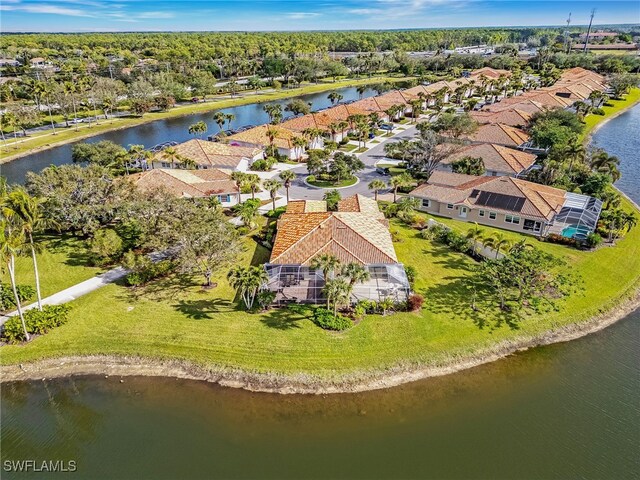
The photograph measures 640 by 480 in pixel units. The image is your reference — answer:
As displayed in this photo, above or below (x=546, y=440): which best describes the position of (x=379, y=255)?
above

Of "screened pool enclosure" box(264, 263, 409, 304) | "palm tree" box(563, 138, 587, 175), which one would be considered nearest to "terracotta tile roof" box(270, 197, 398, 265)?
"screened pool enclosure" box(264, 263, 409, 304)

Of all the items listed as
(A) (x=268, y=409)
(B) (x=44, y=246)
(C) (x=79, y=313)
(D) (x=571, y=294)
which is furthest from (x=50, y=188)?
(D) (x=571, y=294)

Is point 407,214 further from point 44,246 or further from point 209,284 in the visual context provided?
point 44,246

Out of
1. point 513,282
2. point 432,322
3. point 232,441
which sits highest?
point 513,282

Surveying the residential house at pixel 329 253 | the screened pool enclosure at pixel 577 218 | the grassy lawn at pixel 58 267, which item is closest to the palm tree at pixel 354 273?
the residential house at pixel 329 253

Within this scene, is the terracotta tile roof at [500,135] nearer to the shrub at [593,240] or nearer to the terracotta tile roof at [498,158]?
the terracotta tile roof at [498,158]

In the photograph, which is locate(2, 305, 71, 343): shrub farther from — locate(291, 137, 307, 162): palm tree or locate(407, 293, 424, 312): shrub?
locate(291, 137, 307, 162): palm tree
